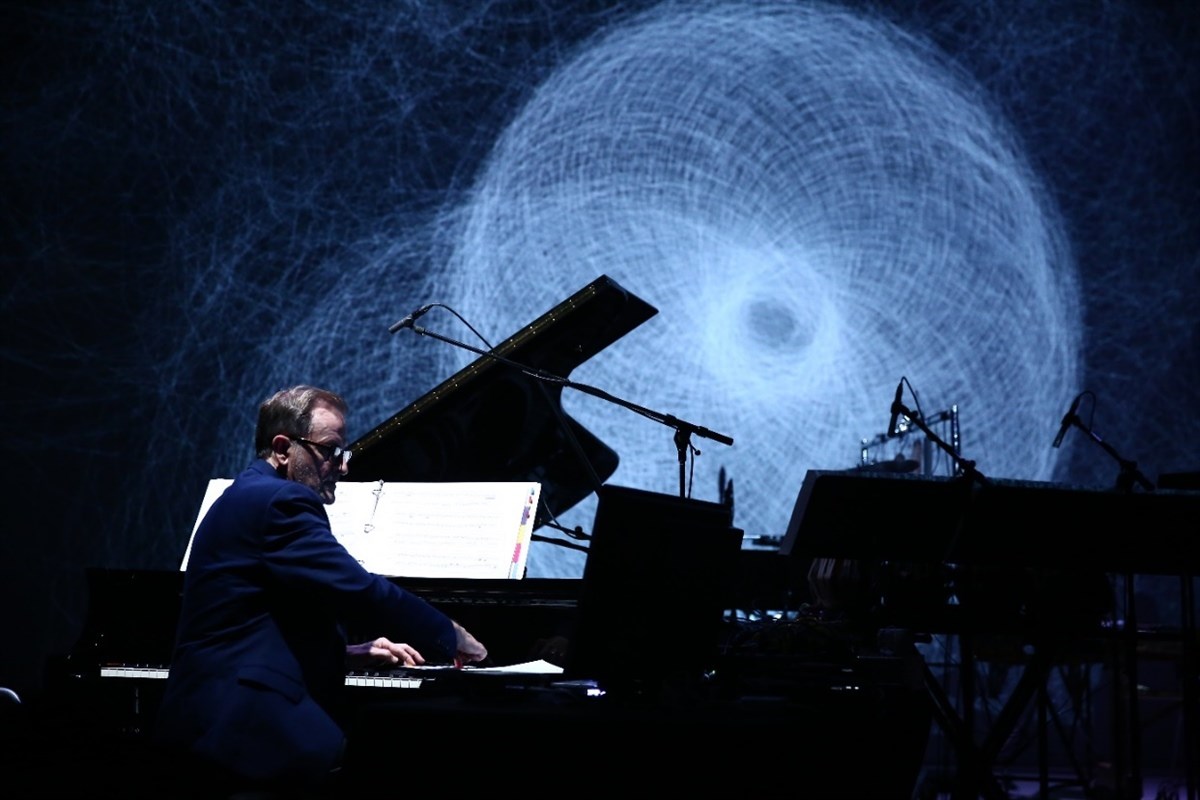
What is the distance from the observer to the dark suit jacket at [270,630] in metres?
A: 2.27

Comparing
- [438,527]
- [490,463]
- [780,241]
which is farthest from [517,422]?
[780,241]

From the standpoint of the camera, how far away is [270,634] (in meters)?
2.37

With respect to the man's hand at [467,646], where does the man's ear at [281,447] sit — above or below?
above

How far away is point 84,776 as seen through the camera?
3.23 m

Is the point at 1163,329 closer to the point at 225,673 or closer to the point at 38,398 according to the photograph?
the point at 225,673

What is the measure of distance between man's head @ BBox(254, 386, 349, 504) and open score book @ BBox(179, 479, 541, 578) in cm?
56

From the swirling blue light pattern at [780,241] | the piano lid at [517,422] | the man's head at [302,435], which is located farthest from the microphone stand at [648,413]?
the swirling blue light pattern at [780,241]

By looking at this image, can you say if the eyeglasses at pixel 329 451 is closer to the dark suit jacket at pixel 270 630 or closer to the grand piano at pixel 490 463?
the dark suit jacket at pixel 270 630

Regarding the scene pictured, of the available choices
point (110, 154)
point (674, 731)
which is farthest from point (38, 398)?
point (674, 731)

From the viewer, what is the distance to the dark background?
601 centimetres

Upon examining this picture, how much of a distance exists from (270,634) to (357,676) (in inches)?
20.7

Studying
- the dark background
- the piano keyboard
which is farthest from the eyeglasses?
the dark background

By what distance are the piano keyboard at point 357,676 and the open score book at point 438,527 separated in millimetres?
309

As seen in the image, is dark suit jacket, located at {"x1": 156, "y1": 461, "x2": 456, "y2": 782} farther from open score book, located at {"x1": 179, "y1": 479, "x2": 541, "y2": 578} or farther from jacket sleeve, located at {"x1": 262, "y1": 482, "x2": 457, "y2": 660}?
open score book, located at {"x1": 179, "y1": 479, "x2": 541, "y2": 578}
